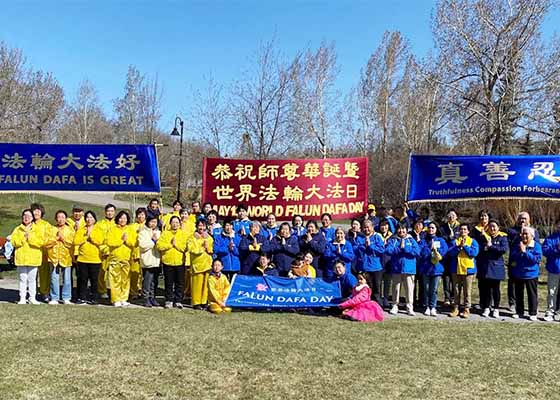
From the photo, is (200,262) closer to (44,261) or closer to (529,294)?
(44,261)

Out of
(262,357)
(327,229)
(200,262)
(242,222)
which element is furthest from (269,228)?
(262,357)

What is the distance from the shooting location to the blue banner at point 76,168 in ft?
29.8

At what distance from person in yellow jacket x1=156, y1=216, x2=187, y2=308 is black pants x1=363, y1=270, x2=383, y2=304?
2986 mm

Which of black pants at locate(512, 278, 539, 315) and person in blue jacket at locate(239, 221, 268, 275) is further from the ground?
person in blue jacket at locate(239, 221, 268, 275)

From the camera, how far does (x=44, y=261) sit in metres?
8.38

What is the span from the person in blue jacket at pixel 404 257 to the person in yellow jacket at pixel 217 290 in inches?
104

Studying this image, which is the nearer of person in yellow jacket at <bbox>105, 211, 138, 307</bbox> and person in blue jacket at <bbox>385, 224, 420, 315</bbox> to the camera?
person in blue jacket at <bbox>385, 224, 420, 315</bbox>

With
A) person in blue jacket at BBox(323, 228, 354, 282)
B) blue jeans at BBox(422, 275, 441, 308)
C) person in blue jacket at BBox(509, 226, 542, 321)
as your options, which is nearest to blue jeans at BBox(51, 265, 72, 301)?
person in blue jacket at BBox(323, 228, 354, 282)

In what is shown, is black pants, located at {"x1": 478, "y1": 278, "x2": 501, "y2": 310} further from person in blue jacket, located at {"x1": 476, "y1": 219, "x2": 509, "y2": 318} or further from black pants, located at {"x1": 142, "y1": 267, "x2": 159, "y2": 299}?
black pants, located at {"x1": 142, "y1": 267, "x2": 159, "y2": 299}

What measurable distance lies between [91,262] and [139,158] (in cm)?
212

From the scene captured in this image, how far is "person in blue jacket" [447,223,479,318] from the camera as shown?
25.6 ft

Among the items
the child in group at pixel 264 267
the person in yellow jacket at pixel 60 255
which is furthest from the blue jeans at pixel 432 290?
the person in yellow jacket at pixel 60 255

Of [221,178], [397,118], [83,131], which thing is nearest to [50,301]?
[221,178]

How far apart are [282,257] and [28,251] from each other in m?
4.00
